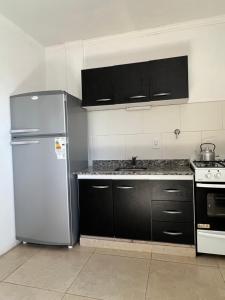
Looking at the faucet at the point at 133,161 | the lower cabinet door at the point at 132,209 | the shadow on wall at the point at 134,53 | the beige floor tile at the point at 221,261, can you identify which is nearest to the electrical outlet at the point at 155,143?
the faucet at the point at 133,161

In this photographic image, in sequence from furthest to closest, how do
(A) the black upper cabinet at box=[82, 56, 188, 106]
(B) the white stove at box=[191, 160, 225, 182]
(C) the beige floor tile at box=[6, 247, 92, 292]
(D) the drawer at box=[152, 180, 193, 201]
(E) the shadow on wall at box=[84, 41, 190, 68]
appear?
(E) the shadow on wall at box=[84, 41, 190, 68] → (A) the black upper cabinet at box=[82, 56, 188, 106] → (D) the drawer at box=[152, 180, 193, 201] → (B) the white stove at box=[191, 160, 225, 182] → (C) the beige floor tile at box=[6, 247, 92, 292]

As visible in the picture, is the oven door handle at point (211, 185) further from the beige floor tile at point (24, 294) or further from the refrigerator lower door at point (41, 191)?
the beige floor tile at point (24, 294)

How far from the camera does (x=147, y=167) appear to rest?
8.31ft

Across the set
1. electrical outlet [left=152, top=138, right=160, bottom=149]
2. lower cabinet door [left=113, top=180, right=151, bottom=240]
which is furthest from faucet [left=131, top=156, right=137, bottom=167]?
lower cabinet door [left=113, top=180, right=151, bottom=240]

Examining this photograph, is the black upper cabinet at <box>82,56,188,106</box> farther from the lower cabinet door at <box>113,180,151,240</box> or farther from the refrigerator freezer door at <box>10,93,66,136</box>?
the lower cabinet door at <box>113,180,151,240</box>

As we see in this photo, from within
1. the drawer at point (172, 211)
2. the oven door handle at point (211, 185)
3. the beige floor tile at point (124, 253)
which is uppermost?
the oven door handle at point (211, 185)

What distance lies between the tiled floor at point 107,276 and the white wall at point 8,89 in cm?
32

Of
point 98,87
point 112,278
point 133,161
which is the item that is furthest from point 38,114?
Answer: point 112,278

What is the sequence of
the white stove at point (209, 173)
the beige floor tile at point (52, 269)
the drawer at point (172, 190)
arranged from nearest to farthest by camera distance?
the beige floor tile at point (52, 269) → the white stove at point (209, 173) → the drawer at point (172, 190)

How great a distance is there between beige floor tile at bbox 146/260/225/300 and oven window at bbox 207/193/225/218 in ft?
1.52

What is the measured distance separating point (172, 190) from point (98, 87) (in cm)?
142

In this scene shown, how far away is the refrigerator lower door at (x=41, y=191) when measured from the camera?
7.13 ft

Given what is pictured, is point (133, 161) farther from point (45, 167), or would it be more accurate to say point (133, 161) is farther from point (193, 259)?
point (193, 259)

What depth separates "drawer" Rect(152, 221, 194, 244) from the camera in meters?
2.01
